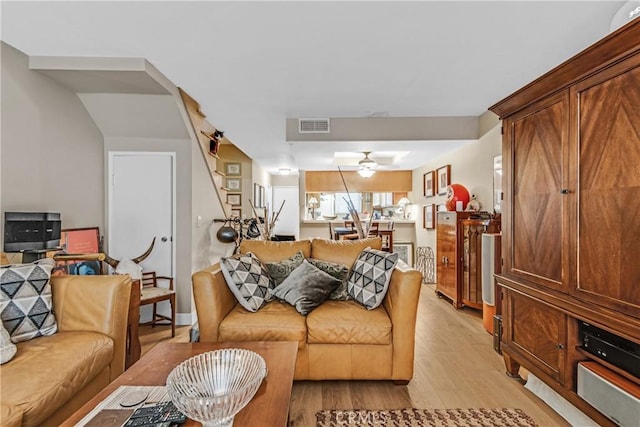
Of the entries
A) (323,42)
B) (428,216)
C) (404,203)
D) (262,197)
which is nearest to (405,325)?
(323,42)

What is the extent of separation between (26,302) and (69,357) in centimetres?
48

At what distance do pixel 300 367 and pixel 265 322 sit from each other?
0.39 m

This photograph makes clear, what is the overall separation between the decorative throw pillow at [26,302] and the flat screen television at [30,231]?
48cm

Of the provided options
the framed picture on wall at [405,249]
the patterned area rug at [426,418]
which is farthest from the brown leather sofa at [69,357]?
the framed picture on wall at [405,249]

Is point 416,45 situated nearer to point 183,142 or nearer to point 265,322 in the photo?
point 265,322

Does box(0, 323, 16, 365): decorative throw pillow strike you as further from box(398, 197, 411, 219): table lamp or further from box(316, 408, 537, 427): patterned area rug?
box(398, 197, 411, 219): table lamp

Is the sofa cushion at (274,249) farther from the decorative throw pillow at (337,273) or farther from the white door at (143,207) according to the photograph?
the white door at (143,207)

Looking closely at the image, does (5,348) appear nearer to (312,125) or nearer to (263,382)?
(263,382)

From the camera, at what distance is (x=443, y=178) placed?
5332 millimetres

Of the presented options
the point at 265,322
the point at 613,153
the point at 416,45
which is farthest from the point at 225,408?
the point at 416,45

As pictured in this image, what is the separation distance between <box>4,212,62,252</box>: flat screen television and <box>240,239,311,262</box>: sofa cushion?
1.40 metres

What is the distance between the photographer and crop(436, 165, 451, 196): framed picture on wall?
5.12 metres

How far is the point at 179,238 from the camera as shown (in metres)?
3.56

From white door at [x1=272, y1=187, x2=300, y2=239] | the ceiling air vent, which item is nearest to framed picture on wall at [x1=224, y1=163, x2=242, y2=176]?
white door at [x1=272, y1=187, x2=300, y2=239]
